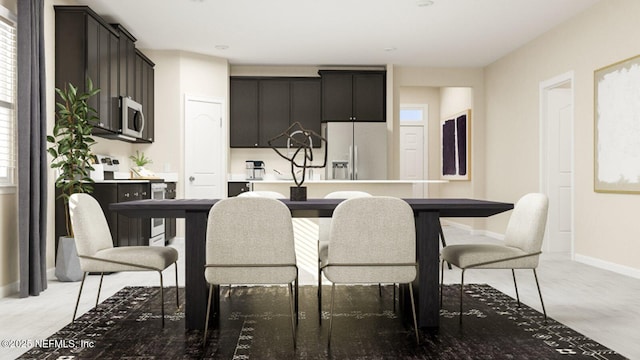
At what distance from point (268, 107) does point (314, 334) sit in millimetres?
5607

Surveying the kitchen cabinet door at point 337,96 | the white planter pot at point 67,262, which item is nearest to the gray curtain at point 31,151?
the white planter pot at point 67,262

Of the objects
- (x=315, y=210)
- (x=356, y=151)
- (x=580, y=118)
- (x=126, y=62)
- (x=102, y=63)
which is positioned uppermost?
(x=126, y=62)

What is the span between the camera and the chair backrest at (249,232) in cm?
270

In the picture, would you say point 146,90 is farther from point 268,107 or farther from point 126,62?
point 268,107

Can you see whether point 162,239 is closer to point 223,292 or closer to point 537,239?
point 223,292

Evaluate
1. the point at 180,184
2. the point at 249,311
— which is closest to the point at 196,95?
the point at 180,184

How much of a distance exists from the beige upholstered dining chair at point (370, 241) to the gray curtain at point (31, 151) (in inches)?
101

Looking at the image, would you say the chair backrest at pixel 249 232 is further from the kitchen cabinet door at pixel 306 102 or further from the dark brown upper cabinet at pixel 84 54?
the kitchen cabinet door at pixel 306 102

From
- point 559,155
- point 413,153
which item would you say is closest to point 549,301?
point 559,155

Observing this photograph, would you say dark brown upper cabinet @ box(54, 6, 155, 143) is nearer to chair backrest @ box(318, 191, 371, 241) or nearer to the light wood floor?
the light wood floor

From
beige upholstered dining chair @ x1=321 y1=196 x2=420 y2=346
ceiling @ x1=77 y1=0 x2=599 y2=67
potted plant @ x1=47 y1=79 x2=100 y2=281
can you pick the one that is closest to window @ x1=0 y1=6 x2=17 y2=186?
potted plant @ x1=47 y1=79 x2=100 y2=281

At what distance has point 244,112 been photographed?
8148 mm

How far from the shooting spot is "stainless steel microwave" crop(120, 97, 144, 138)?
5.98 meters

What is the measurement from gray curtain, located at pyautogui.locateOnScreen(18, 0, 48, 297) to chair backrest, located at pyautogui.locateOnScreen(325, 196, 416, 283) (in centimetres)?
259
